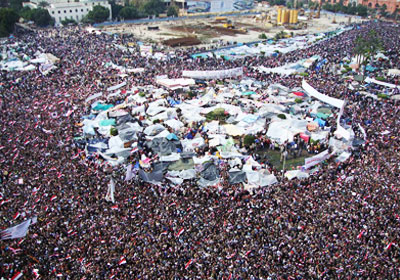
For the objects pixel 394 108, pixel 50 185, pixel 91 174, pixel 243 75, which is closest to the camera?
pixel 50 185

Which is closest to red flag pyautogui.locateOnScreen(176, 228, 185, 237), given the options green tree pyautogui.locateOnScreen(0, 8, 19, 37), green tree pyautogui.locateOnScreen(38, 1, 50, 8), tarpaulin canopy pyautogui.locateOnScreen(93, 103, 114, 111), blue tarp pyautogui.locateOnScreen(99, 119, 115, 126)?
blue tarp pyautogui.locateOnScreen(99, 119, 115, 126)

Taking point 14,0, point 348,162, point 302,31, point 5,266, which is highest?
point 14,0

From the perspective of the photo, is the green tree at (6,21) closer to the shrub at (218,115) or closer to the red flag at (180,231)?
the shrub at (218,115)

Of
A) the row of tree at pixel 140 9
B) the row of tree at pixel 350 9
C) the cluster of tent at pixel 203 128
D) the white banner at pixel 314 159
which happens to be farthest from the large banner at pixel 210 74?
the row of tree at pixel 350 9

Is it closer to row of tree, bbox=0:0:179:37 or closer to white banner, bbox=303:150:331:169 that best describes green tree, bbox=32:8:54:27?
row of tree, bbox=0:0:179:37

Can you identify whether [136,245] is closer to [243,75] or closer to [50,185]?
[50,185]

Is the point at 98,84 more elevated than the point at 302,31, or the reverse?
the point at 302,31

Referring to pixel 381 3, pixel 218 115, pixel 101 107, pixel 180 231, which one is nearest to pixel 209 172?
pixel 180 231

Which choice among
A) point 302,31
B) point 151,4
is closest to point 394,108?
point 302,31
